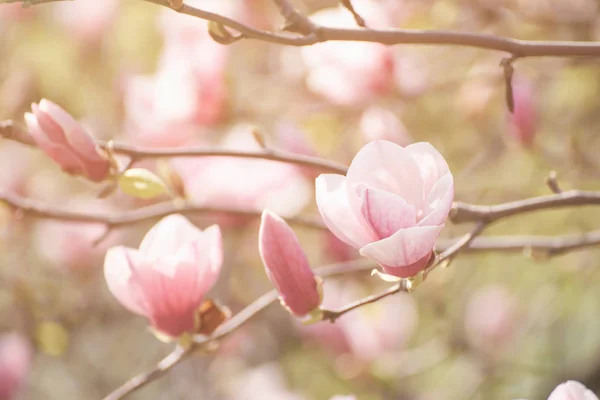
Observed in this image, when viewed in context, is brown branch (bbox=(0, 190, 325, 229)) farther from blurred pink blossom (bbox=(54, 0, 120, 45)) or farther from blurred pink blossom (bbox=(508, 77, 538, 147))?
blurred pink blossom (bbox=(54, 0, 120, 45))

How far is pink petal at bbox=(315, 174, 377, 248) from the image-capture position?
0.57 m

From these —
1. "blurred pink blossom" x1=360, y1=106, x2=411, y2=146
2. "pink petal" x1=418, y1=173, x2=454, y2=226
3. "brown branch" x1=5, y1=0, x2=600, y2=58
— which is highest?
"brown branch" x1=5, y1=0, x2=600, y2=58

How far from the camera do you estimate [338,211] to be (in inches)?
22.8

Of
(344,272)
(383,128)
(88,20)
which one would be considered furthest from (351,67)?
(88,20)

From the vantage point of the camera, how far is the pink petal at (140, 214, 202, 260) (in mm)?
739

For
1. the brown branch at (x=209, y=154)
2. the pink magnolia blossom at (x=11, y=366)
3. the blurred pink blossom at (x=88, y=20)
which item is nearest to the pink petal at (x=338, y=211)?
the brown branch at (x=209, y=154)

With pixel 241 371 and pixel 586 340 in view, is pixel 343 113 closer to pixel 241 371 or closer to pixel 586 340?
pixel 241 371

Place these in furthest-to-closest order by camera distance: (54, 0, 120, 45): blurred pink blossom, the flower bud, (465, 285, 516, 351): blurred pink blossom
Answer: (54, 0, 120, 45): blurred pink blossom
(465, 285, 516, 351): blurred pink blossom
the flower bud

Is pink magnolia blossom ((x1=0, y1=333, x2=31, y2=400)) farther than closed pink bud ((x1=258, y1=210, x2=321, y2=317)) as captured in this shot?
Yes

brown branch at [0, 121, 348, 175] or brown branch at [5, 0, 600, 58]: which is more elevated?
brown branch at [5, 0, 600, 58]

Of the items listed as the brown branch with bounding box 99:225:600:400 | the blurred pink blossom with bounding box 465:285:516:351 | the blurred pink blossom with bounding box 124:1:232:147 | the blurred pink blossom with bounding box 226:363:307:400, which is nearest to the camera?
the brown branch with bounding box 99:225:600:400

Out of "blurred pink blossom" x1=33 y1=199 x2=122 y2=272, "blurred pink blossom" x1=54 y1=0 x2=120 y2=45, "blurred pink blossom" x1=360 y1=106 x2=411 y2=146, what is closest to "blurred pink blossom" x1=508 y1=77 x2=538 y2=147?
"blurred pink blossom" x1=360 y1=106 x2=411 y2=146

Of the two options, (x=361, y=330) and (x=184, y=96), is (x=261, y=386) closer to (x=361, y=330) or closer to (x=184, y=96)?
(x=361, y=330)

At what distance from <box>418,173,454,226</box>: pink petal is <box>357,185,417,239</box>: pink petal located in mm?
13
